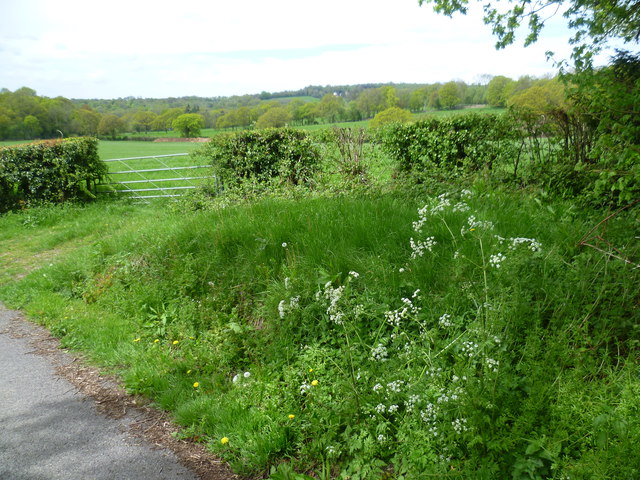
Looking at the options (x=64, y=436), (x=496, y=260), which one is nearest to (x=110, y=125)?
(x=64, y=436)

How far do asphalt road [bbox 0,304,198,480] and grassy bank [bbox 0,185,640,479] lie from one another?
0.42 meters

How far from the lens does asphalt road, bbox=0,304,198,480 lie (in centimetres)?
323

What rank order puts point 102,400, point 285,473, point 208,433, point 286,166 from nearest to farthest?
point 285,473 → point 208,433 → point 102,400 → point 286,166

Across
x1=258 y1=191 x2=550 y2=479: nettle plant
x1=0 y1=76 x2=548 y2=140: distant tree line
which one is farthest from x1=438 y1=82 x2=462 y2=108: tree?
x1=258 y1=191 x2=550 y2=479: nettle plant

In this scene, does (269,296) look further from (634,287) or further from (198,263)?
(634,287)

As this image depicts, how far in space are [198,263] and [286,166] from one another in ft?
18.0

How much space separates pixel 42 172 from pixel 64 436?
1236cm

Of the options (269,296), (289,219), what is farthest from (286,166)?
(269,296)

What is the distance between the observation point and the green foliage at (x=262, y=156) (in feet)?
36.3

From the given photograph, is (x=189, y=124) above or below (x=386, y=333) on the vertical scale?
above

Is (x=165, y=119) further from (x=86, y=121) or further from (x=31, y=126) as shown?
(x=31, y=126)

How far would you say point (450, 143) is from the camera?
363 inches

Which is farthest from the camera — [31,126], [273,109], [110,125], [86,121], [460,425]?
[110,125]

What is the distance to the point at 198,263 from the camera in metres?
5.99
